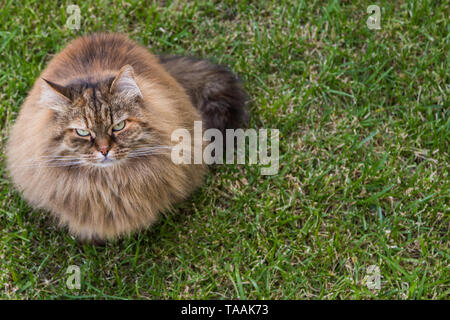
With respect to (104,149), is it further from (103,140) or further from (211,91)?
(211,91)

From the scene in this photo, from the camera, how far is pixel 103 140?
1905 mm

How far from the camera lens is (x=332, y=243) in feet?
7.97

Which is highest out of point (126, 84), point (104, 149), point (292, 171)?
point (126, 84)

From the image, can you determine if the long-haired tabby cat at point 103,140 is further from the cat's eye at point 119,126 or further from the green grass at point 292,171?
the green grass at point 292,171

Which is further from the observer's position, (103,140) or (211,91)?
(211,91)

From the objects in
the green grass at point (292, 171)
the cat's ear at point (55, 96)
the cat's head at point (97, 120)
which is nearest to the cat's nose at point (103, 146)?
the cat's head at point (97, 120)

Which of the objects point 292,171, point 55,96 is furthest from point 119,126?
point 292,171

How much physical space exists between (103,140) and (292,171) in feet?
3.82

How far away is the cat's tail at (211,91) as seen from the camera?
2.59 metres

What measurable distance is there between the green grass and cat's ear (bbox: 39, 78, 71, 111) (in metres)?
0.86

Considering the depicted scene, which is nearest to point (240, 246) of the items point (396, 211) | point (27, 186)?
point (396, 211)

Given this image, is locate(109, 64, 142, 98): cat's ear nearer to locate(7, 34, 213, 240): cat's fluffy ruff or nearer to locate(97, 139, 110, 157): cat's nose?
locate(7, 34, 213, 240): cat's fluffy ruff

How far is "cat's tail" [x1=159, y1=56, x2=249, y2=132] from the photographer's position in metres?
2.59

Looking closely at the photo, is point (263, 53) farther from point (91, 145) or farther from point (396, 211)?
point (91, 145)
